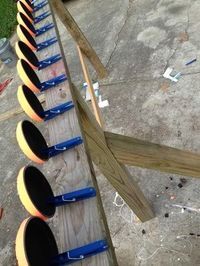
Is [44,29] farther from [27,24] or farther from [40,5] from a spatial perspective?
[40,5]

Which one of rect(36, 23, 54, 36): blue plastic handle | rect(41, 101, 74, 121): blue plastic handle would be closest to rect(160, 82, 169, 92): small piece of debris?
rect(36, 23, 54, 36): blue plastic handle

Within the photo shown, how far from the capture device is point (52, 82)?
3059mm

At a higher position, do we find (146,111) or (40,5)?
(40,5)

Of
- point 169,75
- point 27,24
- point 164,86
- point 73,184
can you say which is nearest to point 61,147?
point 73,184

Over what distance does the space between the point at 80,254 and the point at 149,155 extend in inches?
43.6

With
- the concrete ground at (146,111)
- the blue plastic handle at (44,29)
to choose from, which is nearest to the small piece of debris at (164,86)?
the concrete ground at (146,111)

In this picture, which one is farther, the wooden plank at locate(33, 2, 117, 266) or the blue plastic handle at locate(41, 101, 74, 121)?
the blue plastic handle at locate(41, 101, 74, 121)

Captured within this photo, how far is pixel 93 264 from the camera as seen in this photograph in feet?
5.71

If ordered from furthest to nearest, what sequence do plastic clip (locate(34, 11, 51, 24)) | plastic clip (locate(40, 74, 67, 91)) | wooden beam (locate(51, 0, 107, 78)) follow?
wooden beam (locate(51, 0, 107, 78)) < plastic clip (locate(34, 11, 51, 24)) < plastic clip (locate(40, 74, 67, 91))

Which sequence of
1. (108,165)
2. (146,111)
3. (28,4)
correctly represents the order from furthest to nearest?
(28,4), (146,111), (108,165)

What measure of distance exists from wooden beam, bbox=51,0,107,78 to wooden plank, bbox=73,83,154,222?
7.89ft

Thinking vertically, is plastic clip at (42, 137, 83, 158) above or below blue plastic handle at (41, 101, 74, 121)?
below

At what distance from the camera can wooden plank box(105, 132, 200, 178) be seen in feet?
8.91

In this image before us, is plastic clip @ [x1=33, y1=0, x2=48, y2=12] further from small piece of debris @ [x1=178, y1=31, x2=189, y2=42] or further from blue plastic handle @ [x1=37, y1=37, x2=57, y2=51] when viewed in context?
small piece of debris @ [x1=178, y1=31, x2=189, y2=42]
